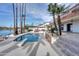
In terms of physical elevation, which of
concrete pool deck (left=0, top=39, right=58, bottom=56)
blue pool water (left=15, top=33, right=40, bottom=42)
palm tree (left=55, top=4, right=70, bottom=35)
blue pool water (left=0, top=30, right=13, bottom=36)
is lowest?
concrete pool deck (left=0, top=39, right=58, bottom=56)

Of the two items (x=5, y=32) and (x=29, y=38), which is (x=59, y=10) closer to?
(x=29, y=38)

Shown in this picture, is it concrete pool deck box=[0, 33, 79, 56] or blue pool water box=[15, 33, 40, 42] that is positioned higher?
blue pool water box=[15, 33, 40, 42]

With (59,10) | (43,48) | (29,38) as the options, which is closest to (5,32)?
(29,38)

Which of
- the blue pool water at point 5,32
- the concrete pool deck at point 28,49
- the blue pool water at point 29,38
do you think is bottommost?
the concrete pool deck at point 28,49

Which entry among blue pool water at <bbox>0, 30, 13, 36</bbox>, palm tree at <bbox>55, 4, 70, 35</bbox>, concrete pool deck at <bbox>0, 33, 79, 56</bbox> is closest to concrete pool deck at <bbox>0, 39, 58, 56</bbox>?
concrete pool deck at <bbox>0, 33, 79, 56</bbox>

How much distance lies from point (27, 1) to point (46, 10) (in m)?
0.41

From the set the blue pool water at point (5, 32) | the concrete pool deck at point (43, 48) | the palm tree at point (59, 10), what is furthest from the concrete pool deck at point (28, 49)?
the palm tree at point (59, 10)

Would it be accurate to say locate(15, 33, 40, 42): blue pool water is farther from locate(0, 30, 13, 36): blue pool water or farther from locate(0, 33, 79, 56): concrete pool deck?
locate(0, 30, 13, 36): blue pool water

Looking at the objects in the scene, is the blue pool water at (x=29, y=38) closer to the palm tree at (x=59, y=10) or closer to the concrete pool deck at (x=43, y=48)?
the concrete pool deck at (x=43, y=48)

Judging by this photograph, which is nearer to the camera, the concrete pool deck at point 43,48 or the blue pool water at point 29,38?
the concrete pool deck at point 43,48

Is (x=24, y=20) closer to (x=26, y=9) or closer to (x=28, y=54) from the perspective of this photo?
(x=26, y=9)

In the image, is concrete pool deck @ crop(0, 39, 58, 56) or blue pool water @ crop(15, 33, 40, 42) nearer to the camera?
concrete pool deck @ crop(0, 39, 58, 56)

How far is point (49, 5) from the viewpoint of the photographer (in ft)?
9.70

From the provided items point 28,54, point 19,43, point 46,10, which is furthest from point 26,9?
point 28,54
